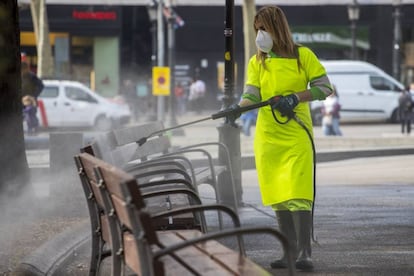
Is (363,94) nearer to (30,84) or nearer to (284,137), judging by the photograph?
(30,84)

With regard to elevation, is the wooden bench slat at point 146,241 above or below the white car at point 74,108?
above

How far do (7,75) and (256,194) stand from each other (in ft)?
14.0

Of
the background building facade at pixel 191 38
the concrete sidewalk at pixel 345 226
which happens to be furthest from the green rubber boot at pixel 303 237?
the background building facade at pixel 191 38

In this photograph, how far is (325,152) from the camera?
19156 millimetres

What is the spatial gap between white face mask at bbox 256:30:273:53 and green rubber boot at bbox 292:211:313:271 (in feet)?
3.60

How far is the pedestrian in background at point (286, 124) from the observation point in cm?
748

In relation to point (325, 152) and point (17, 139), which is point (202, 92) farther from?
point (17, 139)

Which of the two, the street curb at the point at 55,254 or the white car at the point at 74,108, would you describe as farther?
the white car at the point at 74,108

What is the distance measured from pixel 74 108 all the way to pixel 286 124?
1062 inches

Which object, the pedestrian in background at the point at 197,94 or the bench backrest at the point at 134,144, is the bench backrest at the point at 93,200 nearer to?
the bench backrest at the point at 134,144

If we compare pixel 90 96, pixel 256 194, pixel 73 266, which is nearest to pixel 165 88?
pixel 90 96

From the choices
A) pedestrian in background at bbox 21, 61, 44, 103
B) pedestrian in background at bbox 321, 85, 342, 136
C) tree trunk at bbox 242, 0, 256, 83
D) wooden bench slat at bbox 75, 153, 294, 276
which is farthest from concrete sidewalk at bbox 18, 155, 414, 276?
tree trunk at bbox 242, 0, 256, 83

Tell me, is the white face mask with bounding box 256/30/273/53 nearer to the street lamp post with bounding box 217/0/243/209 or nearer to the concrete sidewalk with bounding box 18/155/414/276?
the concrete sidewalk with bounding box 18/155/414/276

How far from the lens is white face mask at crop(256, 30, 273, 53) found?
24.2 ft
